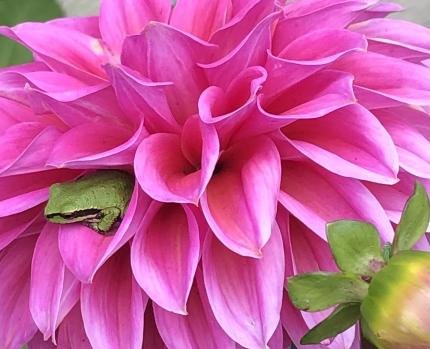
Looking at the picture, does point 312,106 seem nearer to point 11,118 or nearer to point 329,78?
point 329,78

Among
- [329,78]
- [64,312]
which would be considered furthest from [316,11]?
[64,312]

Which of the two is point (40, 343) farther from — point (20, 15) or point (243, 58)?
point (20, 15)

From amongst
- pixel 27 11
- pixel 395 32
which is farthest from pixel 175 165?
pixel 27 11

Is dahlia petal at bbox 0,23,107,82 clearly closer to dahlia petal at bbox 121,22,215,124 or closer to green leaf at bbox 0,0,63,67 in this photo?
dahlia petal at bbox 121,22,215,124

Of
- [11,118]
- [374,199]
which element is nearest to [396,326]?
[374,199]

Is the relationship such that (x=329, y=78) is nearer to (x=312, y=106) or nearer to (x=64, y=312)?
(x=312, y=106)
